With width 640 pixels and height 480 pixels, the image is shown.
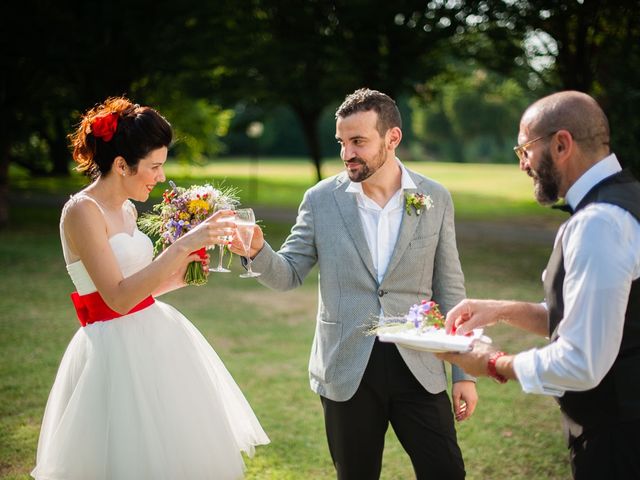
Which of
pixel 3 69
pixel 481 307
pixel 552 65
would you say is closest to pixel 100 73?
pixel 3 69

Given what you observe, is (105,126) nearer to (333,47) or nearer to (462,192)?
(333,47)

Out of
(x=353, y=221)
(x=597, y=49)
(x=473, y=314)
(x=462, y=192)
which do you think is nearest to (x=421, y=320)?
(x=473, y=314)

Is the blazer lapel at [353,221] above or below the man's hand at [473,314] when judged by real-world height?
above

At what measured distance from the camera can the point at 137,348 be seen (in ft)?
13.1

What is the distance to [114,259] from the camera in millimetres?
3842

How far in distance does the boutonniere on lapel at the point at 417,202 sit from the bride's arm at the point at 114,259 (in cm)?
103

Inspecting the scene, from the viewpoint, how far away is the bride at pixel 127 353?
12.5 ft

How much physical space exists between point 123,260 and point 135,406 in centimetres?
78

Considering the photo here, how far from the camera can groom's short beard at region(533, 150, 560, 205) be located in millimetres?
2914

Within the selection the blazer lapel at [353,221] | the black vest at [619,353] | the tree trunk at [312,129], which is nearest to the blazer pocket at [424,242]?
the blazer lapel at [353,221]

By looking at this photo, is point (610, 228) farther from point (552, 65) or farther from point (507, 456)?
point (552, 65)

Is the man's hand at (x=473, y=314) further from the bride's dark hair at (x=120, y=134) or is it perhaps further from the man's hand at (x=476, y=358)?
the bride's dark hair at (x=120, y=134)

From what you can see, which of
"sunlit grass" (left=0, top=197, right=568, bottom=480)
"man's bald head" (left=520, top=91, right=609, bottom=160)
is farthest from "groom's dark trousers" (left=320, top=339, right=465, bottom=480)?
"sunlit grass" (left=0, top=197, right=568, bottom=480)

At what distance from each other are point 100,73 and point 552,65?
39.5ft
